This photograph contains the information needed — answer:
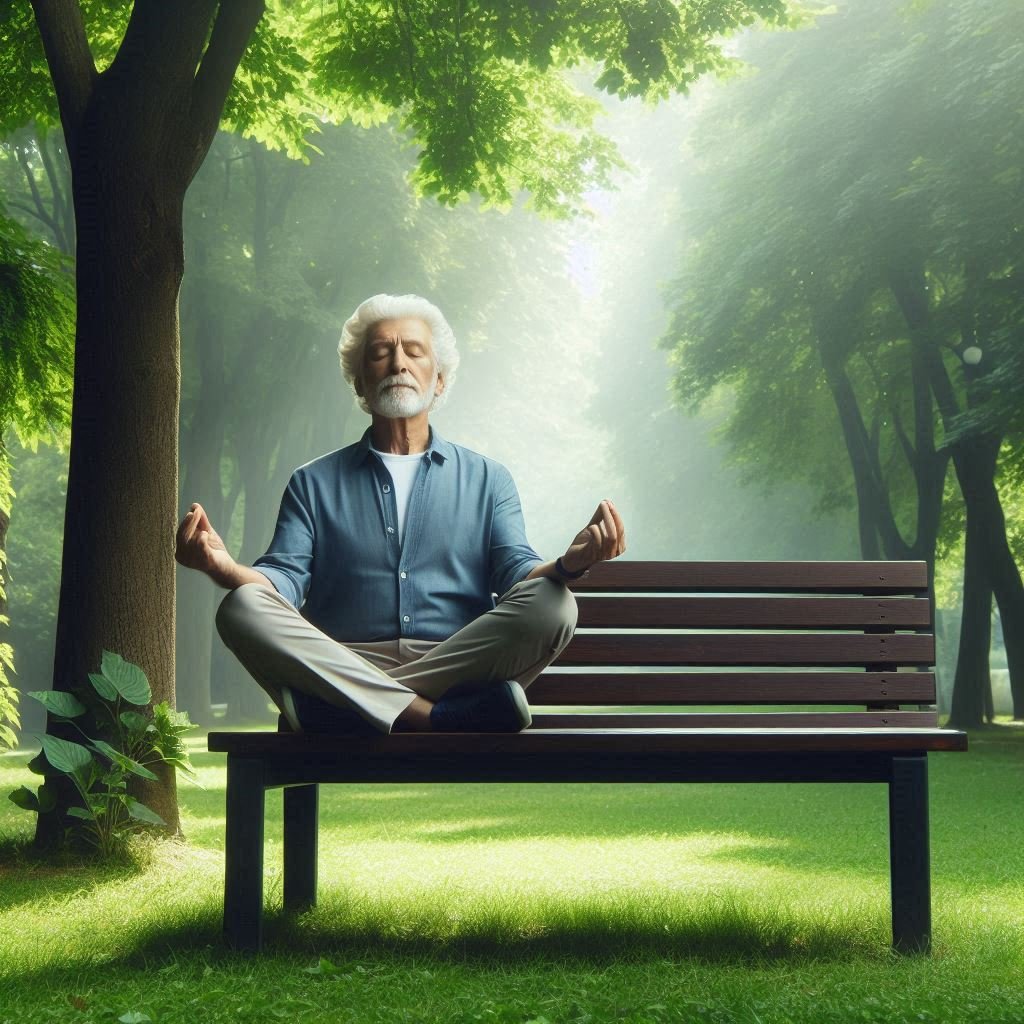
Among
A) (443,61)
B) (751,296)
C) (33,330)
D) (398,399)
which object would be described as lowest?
(398,399)

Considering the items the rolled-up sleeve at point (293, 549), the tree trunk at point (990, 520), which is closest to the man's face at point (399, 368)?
the rolled-up sleeve at point (293, 549)

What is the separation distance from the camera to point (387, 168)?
25469 millimetres

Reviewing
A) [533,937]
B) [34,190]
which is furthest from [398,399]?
[34,190]

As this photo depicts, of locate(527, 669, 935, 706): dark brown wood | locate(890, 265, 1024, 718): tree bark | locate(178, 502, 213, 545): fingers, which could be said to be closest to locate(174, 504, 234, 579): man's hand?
locate(178, 502, 213, 545): fingers

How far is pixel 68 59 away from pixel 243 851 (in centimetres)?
450

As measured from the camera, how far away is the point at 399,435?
187 inches

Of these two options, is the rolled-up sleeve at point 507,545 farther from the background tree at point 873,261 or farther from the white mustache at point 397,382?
the background tree at point 873,261

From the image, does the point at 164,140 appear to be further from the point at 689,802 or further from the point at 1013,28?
the point at 1013,28

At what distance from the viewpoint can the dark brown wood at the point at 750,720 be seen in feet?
16.2

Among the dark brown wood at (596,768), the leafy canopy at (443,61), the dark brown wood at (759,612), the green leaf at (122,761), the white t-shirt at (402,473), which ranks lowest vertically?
the green leaf at (122,761)

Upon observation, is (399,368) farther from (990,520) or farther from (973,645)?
(973,645)

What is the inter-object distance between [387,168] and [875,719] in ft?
71.7

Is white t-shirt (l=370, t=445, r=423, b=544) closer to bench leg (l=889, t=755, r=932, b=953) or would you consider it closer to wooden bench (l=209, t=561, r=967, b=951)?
wooden bench (l=209, t=561, r=967, b=951)

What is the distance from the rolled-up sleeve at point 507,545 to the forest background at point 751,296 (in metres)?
8.40
